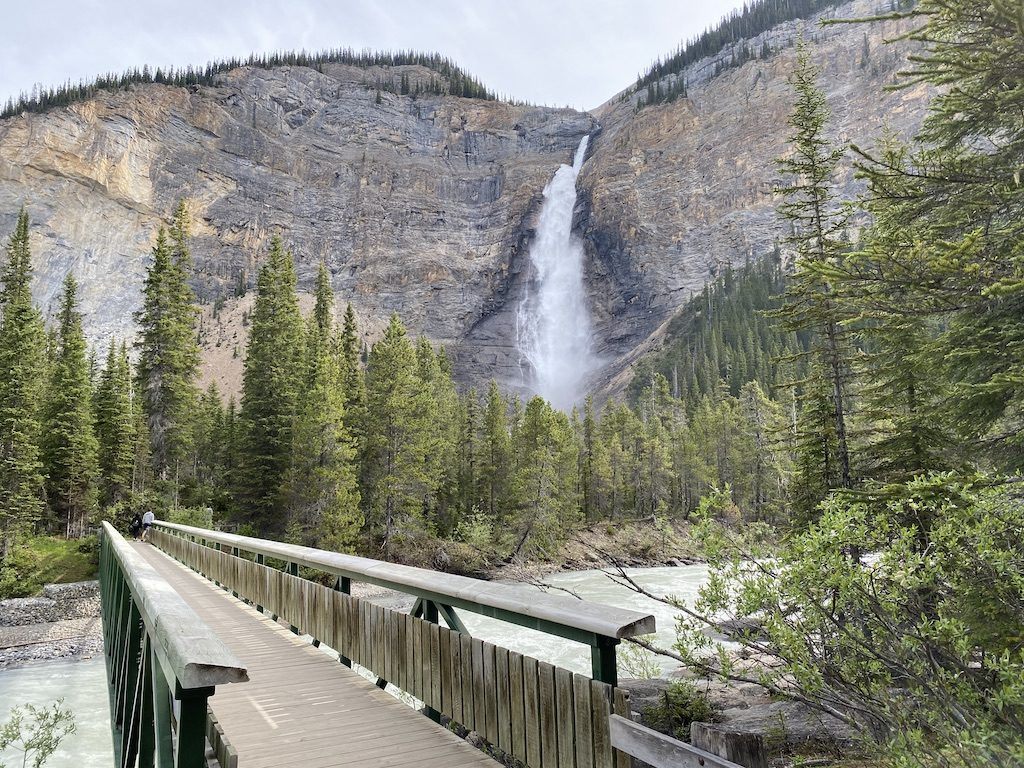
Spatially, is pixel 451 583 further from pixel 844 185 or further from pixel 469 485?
Result: pixel 844 185

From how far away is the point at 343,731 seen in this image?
3.91 m

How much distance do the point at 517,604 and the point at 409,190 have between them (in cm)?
14084

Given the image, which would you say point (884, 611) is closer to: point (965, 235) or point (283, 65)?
point (965, 235)

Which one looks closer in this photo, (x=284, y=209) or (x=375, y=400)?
(x=375, y=400)

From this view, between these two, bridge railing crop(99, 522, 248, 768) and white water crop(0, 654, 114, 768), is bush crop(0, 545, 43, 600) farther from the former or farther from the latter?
bridge railing crop(99, 522, 248, 768)

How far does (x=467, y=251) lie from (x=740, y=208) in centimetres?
5414

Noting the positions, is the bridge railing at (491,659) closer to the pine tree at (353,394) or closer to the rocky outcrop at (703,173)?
the pine tree at (353,394)

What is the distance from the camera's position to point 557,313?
4584 inches

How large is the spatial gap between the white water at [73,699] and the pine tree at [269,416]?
14.0 m

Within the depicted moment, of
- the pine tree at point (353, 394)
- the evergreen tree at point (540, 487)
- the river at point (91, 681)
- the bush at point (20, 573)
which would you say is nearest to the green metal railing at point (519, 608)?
the river at point (91, 681)

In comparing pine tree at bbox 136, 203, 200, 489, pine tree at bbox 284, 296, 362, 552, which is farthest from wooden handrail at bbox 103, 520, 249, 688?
pine tree at bbox 136, 203, 200, 489

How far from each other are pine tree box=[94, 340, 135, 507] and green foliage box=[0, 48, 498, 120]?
93.9 m

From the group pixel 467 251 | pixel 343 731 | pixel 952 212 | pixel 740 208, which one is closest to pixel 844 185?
pixel 740 208

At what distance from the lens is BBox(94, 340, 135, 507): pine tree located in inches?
1344
